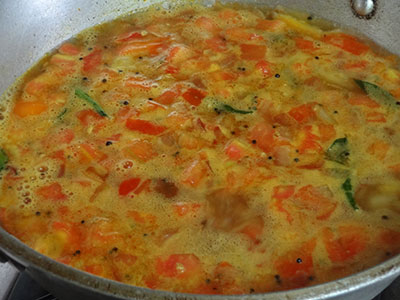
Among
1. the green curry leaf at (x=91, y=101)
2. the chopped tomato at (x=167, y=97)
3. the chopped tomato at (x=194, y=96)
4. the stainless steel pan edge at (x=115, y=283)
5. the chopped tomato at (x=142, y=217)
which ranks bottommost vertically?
the chopped tomato at (x=142, y=217)

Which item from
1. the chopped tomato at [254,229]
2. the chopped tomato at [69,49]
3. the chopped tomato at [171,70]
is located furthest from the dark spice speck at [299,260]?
the chopped tomato at [69,49]

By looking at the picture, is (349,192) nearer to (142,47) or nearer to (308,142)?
(308,142)

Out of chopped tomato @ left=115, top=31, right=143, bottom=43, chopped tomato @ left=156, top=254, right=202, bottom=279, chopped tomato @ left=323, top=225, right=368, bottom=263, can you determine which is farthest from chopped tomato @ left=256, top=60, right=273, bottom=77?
chopped tomato @ left=156, top=254, right=202, bottom=279

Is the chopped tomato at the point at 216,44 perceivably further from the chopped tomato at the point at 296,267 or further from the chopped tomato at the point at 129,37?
the chopped tomato at the point at 296,267

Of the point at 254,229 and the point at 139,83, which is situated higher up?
the point at 139,83

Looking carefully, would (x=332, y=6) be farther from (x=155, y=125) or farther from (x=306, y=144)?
(x=155, y=125)

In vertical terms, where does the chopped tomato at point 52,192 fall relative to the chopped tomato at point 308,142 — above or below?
above

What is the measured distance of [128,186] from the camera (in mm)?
1768

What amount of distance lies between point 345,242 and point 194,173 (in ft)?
1.73

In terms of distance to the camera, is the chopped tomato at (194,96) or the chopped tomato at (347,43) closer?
the chopped tomato at (194,96)

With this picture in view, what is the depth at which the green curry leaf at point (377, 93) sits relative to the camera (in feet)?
6.81

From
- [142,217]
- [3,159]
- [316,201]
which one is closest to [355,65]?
[316,201]

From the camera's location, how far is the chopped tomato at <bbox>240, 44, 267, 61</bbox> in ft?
7.38

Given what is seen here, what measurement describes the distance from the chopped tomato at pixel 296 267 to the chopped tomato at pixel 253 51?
3.11 feet
